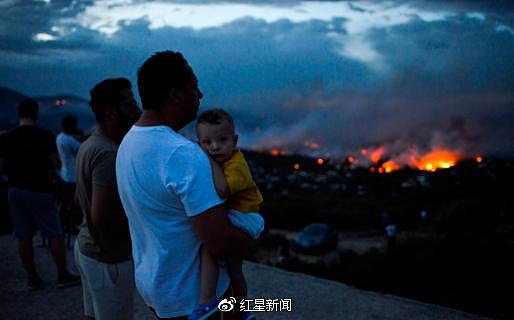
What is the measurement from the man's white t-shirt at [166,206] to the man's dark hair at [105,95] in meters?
0.84

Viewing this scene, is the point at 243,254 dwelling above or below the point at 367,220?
above

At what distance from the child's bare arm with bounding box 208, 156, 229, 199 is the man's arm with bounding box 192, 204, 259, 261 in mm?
47

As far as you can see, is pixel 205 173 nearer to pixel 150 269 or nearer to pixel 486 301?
pixel 150 269

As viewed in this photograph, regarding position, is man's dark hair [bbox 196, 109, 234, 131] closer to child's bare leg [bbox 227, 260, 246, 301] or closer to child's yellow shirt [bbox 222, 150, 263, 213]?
child's yellow shirt [bbox 222, 150, 263, 213]

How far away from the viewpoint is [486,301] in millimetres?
9383

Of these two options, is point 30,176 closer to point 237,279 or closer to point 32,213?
point 32,213

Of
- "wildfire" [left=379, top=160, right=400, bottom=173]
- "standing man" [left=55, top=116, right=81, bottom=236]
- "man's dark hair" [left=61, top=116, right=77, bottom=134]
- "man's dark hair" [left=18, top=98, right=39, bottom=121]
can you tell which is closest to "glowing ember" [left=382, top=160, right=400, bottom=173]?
"wildfire" [left=379, top=160, right=400, bottom=173]

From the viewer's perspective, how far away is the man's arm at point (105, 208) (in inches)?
95.2

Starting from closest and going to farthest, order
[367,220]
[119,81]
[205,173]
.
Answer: [205,173]
[119,81]
[367,220]

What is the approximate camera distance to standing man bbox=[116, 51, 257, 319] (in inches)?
62.9

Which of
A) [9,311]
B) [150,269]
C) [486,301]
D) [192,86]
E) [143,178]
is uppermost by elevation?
[192,86]

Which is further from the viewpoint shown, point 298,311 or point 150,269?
point 298,311

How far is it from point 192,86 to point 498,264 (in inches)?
444

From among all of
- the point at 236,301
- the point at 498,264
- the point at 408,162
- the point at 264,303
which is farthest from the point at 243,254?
the point at 408,162
